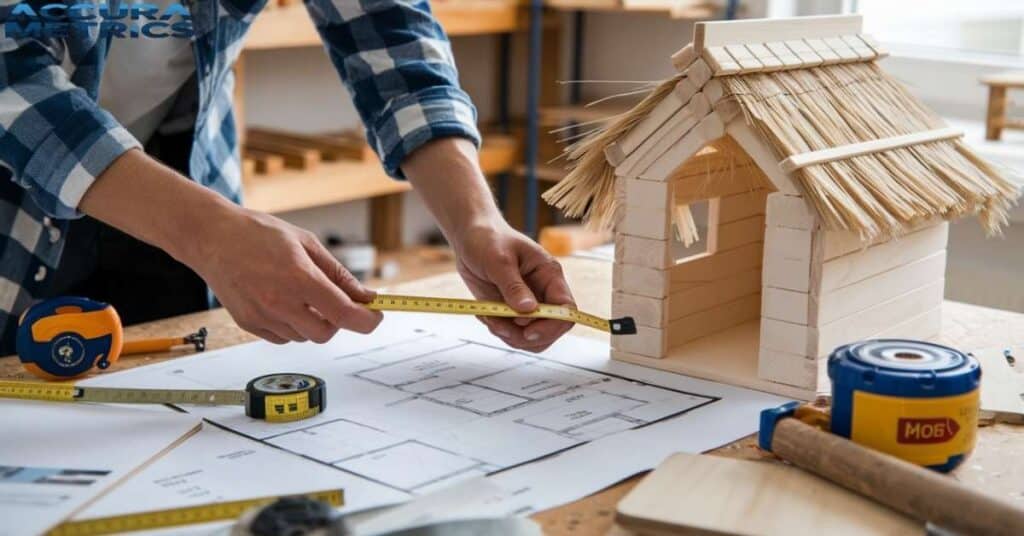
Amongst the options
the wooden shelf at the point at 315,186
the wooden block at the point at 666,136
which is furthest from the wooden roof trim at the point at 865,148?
the wooden shelf at the point at 315,186

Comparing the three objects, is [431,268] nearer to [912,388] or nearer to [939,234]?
[939,234]

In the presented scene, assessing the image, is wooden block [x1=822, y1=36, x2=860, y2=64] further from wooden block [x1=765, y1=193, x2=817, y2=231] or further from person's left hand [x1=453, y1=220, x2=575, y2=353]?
person's left hand [x1=453, y1=220, x2=575, y2=353]

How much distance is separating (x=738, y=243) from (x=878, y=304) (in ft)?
0.72

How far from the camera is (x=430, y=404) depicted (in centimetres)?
120

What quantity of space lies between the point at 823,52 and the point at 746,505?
0.65 metres

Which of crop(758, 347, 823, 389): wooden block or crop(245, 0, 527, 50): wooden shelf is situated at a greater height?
crop(245, 0, 527, 50): wooden shelf

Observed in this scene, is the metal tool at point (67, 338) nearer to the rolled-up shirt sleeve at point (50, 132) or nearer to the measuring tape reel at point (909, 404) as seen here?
the rolled-up shirt sleeve at point (50, 132)

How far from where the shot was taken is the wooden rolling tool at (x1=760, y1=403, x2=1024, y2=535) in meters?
0.86

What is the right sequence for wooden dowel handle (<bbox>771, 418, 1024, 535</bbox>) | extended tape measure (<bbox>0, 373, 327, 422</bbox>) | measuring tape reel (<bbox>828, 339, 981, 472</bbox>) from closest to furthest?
wooden dowel handle (<bbox>771, 418, 1024, 535</bbox>)
measuring tape reel (<bbox>828, 339, 981, 472</bbox>)
extended tape measure (<bbox>0, 373, 327, 422</bbox>)

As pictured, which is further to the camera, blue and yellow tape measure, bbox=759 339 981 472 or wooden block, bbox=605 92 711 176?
wooden block, bbox=605 92 711 176

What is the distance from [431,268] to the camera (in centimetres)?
361

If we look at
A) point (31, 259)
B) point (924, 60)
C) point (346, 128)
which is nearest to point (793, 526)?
point (31, 259)

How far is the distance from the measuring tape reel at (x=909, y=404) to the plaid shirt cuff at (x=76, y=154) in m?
0.72

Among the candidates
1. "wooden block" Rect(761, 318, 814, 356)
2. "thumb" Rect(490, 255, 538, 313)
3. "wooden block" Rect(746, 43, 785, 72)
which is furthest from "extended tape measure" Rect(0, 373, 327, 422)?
"wooden block" Rect(746, 43, 785, 72)
